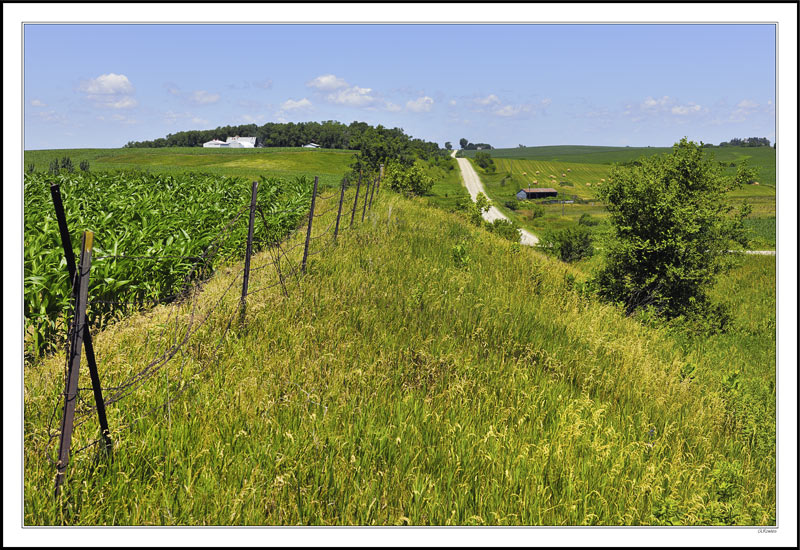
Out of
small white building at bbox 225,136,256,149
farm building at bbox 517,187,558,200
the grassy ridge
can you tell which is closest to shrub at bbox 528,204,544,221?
farm building at bbox 517,187,558,200

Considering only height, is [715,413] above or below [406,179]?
below

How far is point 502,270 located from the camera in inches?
384

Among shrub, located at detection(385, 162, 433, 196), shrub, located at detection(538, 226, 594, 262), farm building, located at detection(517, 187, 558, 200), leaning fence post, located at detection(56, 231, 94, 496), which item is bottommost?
leaning fence post, located at detection(56, 231, 94, 496)

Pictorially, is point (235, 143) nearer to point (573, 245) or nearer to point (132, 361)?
point (573, 245)

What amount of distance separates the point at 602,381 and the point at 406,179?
34.1 meters

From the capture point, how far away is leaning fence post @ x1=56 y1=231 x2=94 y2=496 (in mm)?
2371

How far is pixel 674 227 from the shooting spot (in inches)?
388

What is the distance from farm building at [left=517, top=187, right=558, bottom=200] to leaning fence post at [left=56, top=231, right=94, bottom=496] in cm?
10356

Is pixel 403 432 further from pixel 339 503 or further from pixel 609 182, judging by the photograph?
pixel 609 182

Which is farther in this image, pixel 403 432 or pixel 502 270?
pixel 502 270

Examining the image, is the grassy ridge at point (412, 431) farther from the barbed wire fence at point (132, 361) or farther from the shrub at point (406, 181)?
the shrub at point (406, 181)

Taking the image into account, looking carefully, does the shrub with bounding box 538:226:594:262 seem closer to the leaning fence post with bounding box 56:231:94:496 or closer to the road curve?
the leaning fence post with bounding box 56:231:94:496

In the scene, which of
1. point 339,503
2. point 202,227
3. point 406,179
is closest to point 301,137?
point 406,179

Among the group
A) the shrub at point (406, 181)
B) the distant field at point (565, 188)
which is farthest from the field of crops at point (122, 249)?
the distant field at point (565, 188)
